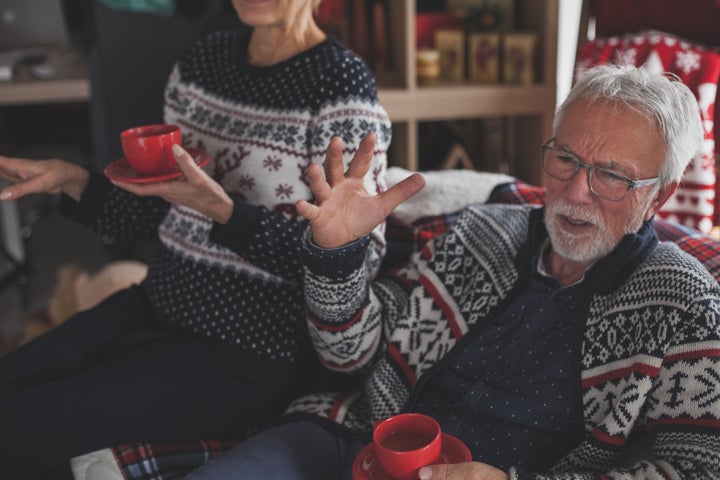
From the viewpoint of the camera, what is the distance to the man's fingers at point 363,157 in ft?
3.92

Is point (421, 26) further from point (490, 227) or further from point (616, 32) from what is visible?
point (490, 227)

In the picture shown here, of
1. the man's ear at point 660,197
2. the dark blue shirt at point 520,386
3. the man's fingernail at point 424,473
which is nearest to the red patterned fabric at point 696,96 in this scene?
the man's ear at point 660,197

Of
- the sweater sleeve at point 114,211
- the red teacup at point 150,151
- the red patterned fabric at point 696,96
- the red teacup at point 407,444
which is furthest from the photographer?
the red patterned fabric at point 696,96

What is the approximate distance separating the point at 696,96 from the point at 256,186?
1030mm

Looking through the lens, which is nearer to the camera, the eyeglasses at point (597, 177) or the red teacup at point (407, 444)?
the red teacup at point (407, 444)

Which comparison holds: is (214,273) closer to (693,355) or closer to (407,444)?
(407,444)

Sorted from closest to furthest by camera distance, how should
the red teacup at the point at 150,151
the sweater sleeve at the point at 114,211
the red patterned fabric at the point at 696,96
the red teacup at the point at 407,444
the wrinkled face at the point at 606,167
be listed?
the red teacup at the point at 407,444 → the wrinkled face at the point at 606,167 → the red teacup at the point at 150,151 → the sweater sleeve at the point at 114,211 → the red patterned fabric at the point at 696,96

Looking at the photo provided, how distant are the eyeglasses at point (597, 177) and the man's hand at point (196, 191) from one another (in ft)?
1.81

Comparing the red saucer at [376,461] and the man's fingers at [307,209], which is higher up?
the man's fingers at [307,209]

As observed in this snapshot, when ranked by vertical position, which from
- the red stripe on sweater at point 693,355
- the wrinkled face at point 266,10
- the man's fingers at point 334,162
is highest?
the wrinkled face at point 266,10

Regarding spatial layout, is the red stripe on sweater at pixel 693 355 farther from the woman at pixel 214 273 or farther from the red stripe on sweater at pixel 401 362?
the woman at pixel 214 273

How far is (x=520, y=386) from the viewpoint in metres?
1.29

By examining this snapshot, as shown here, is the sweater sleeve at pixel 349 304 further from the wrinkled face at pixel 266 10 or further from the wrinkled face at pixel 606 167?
the wrinkled face at pixel 266 10

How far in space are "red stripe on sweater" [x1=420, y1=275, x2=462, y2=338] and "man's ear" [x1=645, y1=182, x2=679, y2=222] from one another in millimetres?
369
